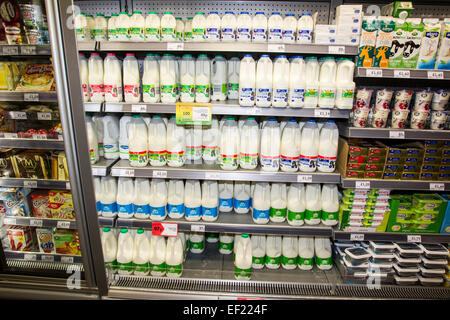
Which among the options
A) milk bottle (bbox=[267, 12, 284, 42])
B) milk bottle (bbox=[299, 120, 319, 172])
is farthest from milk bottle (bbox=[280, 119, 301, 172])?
milk bottle (bbox=[267, 12, 284, 42])

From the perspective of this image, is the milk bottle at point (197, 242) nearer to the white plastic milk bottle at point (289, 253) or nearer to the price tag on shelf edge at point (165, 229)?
the price tag on shelf edge at point (165, 229)

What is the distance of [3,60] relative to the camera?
2.12 metres

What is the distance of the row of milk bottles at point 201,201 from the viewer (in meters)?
2.05

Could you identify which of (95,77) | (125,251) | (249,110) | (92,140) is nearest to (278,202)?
(249,110)

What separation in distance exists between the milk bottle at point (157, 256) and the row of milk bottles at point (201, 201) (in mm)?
202

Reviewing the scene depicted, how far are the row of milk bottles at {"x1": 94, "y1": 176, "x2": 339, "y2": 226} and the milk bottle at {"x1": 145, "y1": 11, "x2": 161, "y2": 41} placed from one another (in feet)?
3.39

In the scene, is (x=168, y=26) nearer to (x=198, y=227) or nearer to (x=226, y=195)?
(x=226, y=195)

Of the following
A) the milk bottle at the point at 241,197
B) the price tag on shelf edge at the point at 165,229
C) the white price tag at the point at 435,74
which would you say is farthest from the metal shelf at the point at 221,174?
the white price tag at the point at 435,74

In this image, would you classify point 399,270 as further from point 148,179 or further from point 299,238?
point 148,179

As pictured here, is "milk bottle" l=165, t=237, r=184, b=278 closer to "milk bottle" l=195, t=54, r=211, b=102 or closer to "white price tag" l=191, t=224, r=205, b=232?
"white price tag" l=191, t=224, r=205, b=232

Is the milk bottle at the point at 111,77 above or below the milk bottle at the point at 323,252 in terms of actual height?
above

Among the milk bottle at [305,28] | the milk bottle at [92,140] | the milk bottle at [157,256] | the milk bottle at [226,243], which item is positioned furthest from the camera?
the milk bottle at [226,243]

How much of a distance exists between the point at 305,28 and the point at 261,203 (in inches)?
49.3
